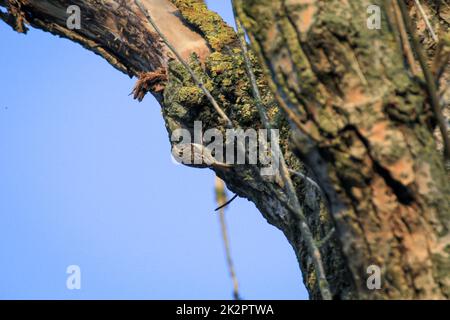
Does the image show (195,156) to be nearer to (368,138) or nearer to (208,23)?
(208,23)

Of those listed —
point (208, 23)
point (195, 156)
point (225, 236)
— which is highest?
point (208, 23)

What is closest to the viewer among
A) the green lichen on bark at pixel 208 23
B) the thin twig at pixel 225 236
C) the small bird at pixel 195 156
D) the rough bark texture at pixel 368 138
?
the rough bark texture at pixel 368 138

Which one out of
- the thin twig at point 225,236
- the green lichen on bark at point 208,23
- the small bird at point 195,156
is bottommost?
the thin twig at point 225,236

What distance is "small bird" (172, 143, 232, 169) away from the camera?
120 inches

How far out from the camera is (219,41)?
3426 millimetres

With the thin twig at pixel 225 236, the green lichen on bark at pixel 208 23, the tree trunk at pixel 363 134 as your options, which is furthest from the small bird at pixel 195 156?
the tree trunk at pixel 363 134

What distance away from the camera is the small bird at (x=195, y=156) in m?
3.04

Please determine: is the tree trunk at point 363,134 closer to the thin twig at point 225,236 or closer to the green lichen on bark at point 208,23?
the thin twig at point 225,236

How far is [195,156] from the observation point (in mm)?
3113

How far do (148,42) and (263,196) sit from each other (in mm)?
1078

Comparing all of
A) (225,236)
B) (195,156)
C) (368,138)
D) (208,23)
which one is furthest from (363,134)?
(208,23)
